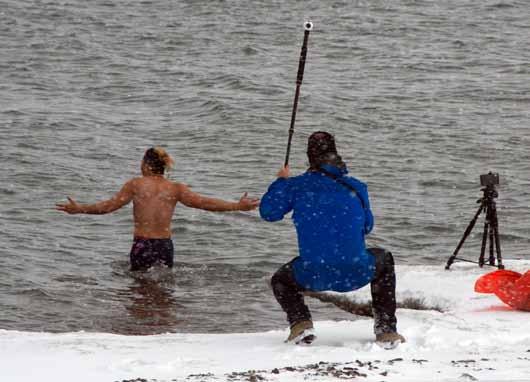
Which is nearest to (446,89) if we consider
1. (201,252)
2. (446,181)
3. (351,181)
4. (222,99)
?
(222,99)

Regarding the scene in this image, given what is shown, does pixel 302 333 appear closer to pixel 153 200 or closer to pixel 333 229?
pixel 333 229

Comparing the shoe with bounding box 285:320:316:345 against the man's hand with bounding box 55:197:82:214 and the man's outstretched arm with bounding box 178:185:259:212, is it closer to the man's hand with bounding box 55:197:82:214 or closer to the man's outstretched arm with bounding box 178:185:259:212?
the man's outstretched arm with bounding box 178:185:259:212

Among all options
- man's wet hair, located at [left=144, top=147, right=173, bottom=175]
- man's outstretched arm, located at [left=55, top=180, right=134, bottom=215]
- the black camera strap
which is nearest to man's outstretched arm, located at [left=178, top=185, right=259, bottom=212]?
man's wet hair, located at [left=144, top=147, right=173, bottom=175]

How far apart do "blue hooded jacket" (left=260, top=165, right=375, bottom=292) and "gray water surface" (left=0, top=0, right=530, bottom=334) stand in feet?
11.0

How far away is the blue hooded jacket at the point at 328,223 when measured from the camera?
307 inches

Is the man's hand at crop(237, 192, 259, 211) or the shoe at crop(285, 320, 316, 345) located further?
the man's hand at crop(237, 192, 259, 211)

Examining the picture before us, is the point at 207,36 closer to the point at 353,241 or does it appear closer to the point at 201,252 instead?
the point at 201,252

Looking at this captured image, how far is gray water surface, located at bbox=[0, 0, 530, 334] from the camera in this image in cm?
1313

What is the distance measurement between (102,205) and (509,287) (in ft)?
12.7

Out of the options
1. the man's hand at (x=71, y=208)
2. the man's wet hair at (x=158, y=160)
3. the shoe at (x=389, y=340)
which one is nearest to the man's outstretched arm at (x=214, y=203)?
the man's wet hair at (x=158, y=160)

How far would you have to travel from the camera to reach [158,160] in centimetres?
1180

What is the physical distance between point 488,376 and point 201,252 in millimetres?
8416

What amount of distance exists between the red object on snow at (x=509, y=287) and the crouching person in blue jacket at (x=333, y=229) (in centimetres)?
156

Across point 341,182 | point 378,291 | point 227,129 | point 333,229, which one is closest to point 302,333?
point 378,291
